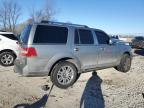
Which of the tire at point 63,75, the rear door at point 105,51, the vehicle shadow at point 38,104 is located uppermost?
the rear door at point 105,51

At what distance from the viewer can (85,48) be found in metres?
7.36

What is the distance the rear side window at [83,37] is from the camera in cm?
724

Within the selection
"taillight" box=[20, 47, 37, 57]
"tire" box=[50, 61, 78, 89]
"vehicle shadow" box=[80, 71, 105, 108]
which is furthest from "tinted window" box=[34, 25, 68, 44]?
"vehicle shadow" box=[80, 71, 105, 108]

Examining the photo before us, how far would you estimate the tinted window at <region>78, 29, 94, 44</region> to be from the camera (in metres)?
7.37

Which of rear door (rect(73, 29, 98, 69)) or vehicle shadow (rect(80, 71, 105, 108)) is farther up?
rear door (rect(73, 29, 98, 69))

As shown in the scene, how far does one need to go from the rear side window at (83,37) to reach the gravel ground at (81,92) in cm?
132

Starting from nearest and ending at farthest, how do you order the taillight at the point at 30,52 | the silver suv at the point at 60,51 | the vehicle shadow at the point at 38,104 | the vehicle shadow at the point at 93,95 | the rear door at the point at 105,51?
the vehicle shadow at the point at 38,104, the vehicle shadow at the point at 93,95, the taillight at the point at 30,52, the silver suv at the point at 60,51, the rear door at the point at 105,51

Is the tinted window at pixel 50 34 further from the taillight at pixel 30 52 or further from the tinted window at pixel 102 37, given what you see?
the tinted window at pixel 102 37

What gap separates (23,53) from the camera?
6453mm

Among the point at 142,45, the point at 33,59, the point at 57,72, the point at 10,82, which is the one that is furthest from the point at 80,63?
the point at 142,45

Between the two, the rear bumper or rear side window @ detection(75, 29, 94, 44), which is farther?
rear side window @ detection(75, 29, 94, 44)

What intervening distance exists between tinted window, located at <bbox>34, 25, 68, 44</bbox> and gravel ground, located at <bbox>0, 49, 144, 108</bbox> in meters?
1.43

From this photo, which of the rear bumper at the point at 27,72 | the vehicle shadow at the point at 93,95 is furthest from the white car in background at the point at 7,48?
the vehicle shadow at the point at 93,95

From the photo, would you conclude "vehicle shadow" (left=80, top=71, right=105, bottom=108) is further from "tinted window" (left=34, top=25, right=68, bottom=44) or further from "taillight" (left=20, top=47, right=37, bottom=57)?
Result: "taillight" (left=20, top=47, right=37, bottom=57)
